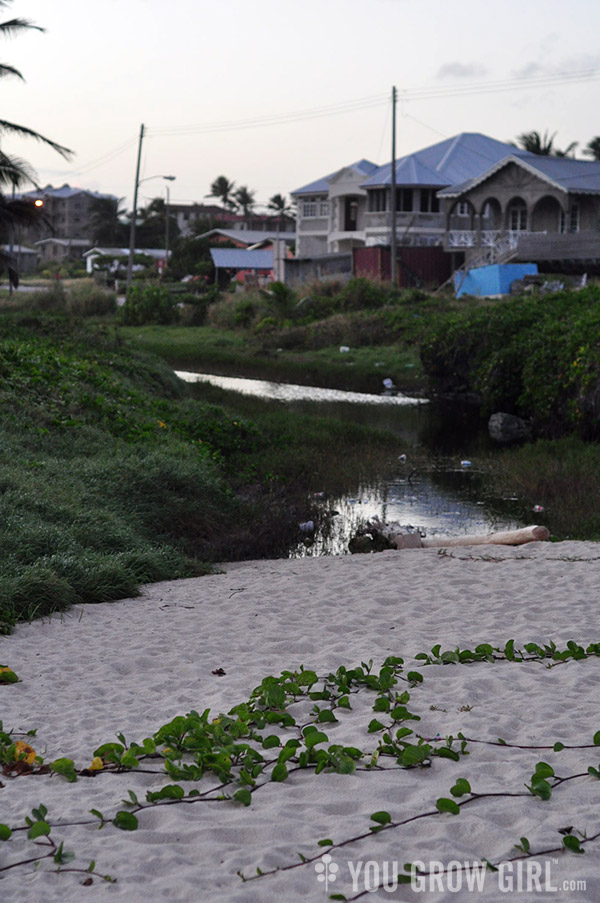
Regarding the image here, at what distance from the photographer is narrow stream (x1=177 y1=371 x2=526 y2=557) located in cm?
1398

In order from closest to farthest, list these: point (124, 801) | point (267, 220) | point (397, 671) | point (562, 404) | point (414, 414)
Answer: point (124, 801)
point (397, 671)
point (562, 404)
point (414, 414)
point (267, 220)

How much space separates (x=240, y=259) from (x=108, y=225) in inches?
1737

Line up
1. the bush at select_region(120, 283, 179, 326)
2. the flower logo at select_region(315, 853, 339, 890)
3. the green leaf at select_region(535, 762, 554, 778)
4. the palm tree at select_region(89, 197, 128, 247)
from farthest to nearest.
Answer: the palm tree at select_region(89, 197, 128, 247), the bush at select_region(120, 283, 179, 326), the green leaf at select_region(535, 762, 554, 778), the flower logo at select_region(315, 853, 339, 890)

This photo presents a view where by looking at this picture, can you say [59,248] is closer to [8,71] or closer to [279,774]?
[8,71]

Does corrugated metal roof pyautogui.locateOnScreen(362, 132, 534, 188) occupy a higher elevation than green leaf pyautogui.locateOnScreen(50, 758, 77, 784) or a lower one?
higher

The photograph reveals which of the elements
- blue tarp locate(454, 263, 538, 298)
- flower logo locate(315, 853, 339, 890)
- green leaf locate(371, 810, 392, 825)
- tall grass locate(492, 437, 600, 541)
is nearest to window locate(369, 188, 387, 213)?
blue tarp locate(454, 263, 538, 298)

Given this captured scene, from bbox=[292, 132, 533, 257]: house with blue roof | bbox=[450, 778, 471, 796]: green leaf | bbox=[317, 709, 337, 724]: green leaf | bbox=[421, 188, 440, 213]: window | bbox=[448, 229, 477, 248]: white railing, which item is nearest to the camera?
bbox=[450, 778, 471, 796]: green leaf

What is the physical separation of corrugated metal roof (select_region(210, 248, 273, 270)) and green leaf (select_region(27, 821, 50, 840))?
6417cm

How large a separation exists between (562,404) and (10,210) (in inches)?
614


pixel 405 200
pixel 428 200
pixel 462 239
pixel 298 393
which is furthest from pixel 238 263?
pixel 298 393

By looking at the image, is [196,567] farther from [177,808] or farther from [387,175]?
[387,175]

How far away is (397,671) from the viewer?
6582 millimetres

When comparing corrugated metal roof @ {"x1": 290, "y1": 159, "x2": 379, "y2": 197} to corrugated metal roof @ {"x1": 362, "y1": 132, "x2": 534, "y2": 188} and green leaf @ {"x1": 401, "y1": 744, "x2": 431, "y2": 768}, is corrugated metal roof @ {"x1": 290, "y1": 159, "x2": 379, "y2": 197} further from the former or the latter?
green leaf @ {"x1": 401, "y1": 744, "x2": 431, "y2": 768}

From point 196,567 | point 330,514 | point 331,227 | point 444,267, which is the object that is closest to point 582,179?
point 444,267
